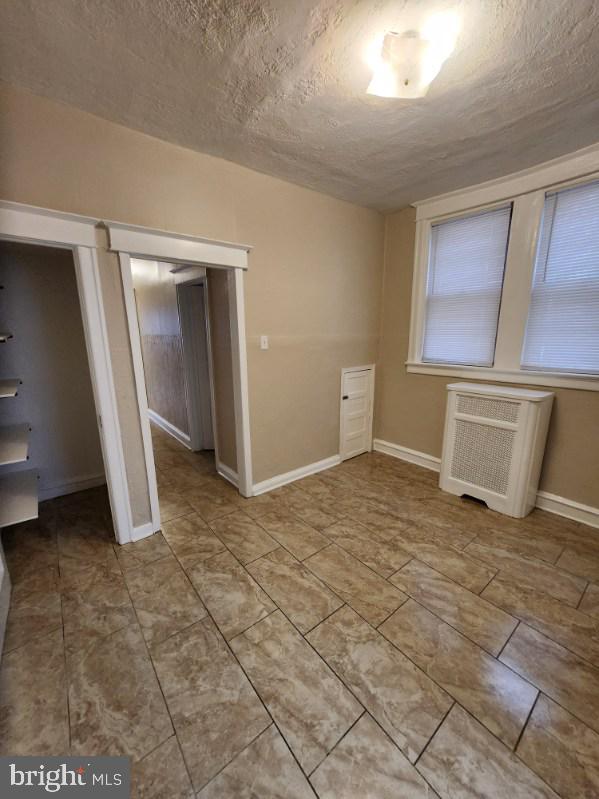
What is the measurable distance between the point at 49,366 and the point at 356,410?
2995 millimetres

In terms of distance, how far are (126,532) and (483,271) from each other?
3556mm

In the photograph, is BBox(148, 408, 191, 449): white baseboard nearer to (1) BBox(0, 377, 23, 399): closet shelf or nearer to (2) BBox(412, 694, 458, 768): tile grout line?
(1) BBox(0, 377, 23, 399): closet shelf

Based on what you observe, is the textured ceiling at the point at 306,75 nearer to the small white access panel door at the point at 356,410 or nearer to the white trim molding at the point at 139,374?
the white trim molding at the point at 139,374

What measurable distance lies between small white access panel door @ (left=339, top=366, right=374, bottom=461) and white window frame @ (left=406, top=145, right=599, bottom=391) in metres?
0.87

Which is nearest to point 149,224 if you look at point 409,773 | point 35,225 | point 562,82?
point 35,225

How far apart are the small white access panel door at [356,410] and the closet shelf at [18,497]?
2624mm

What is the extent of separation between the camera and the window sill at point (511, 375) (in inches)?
91.7

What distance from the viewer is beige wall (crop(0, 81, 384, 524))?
165cm

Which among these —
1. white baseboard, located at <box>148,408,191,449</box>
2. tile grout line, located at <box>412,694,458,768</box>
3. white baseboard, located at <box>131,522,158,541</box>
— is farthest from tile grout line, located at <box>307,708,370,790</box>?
white baseboard, located at <box>148,408,191,449</box>

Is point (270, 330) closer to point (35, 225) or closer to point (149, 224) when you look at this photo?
point (149, 224)

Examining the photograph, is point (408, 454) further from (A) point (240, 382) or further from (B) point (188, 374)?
(B) point (188, 374)

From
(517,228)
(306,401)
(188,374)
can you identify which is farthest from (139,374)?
(517,228)

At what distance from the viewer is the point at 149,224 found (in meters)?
1.99

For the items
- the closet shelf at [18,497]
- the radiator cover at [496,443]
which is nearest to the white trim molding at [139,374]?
the closet shelf at [18,497]
